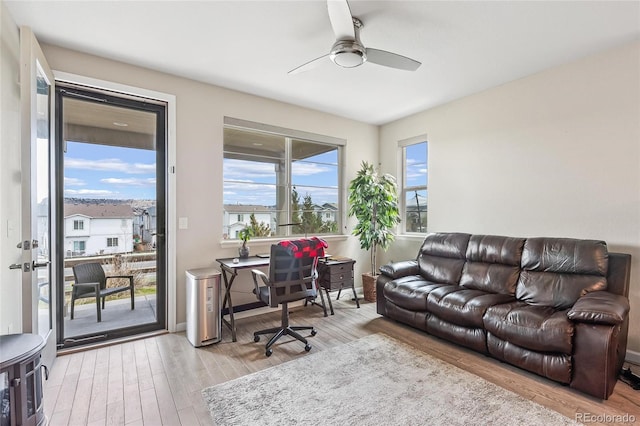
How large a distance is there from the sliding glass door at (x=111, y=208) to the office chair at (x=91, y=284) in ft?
0.04

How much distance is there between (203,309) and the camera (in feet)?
9.78

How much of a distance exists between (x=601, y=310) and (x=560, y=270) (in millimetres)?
786

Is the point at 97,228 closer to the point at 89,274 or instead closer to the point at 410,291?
the point at 89,274

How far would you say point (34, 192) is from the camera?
2088mm

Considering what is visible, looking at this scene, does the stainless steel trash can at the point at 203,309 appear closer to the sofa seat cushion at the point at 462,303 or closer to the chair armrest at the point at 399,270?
the chair armrest at the point at 399,270

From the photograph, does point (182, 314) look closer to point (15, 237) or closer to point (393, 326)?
point (15, 237)

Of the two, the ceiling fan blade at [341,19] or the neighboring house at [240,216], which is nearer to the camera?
the ceiling fan blade at [341,19]

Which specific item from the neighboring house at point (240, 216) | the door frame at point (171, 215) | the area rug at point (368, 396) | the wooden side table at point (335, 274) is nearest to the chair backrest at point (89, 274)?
the door frame at point (171, 215)

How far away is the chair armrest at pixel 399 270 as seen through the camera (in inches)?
144

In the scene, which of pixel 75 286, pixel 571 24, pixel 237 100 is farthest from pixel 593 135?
pixel 75 286

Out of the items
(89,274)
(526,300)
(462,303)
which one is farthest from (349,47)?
(89,274)

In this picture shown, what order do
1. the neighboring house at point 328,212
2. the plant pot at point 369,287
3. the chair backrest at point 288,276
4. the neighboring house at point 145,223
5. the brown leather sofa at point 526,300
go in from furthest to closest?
the neighboring house at point 328,212, the plant pot at point 369,287, the neighboring house at point 145,223, the chair backrest at point 288,276, the brown leather sofa at point 526,300

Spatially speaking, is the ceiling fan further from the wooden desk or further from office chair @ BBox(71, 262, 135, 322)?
office chair @ BBox(71, 262, 135, 322)

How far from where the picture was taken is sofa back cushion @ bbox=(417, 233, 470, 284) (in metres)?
3.52
